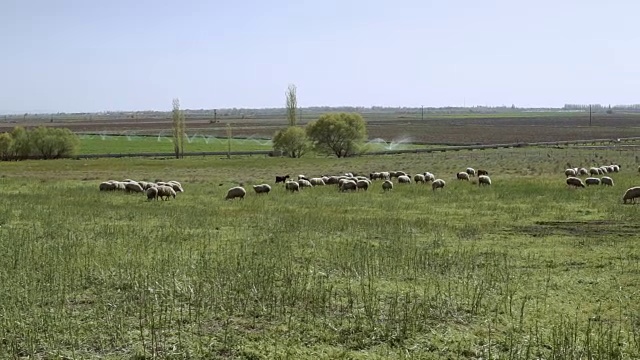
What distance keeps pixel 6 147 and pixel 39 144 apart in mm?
4473

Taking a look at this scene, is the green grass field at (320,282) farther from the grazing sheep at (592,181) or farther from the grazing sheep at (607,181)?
the grazing sheep at (592,181)

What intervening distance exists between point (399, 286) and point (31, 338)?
7.01 metres

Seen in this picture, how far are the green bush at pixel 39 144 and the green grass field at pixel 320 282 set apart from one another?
67.6 m

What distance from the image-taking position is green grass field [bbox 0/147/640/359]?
952cm

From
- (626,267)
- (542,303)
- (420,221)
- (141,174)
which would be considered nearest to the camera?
(542,303)

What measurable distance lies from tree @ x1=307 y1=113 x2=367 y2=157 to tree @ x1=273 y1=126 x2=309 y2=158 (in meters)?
1.76

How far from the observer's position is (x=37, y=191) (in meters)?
38.4

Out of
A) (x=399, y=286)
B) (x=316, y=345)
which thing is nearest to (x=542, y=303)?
(x=399, y=286)

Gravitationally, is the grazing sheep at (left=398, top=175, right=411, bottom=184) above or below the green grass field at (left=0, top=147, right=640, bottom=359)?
below

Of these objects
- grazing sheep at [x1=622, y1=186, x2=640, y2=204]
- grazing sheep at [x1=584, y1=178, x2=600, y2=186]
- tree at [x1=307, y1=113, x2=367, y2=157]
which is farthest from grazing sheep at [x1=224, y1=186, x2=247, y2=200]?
tree at [x1=307, y1=113, x2=367, y2=157]

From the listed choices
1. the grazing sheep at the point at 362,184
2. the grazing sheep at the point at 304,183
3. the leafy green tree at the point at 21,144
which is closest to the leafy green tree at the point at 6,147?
the leafy green tree at the point at 21,144

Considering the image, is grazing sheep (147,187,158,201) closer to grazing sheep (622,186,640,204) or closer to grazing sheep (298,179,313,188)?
grazing sheep (298,179,313,188)

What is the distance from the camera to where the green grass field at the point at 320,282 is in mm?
9523

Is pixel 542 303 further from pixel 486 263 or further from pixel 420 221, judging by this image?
pixel 420 221
